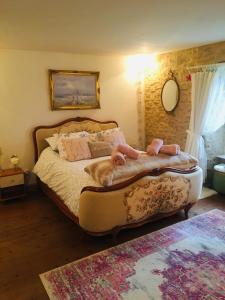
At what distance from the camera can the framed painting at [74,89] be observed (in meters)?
4.15

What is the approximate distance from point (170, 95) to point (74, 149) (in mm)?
2063

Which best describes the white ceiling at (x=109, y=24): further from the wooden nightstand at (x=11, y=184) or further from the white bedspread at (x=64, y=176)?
the wooden nightstand at (x=11, y=184)

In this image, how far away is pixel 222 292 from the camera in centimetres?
192

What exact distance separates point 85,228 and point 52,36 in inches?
91.1

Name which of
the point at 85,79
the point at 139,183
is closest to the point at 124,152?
the point at 139,183

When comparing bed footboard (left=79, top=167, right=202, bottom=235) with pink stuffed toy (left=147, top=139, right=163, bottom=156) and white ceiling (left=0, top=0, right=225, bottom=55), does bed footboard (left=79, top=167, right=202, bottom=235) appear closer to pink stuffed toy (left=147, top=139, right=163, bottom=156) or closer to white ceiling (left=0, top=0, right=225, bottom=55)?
pink stuffed toy (left=147, top=139, right=163, bottom=156)

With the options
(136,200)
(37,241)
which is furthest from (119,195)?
(37,241)

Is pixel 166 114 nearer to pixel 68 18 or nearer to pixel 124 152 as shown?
pixel 124 152

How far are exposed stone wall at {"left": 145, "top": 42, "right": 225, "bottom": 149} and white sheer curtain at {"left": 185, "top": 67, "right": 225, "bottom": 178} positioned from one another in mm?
202

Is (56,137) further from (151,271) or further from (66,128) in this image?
(151,271)

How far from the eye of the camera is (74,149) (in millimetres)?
3553

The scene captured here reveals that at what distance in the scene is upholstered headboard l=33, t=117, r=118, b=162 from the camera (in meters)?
4.05

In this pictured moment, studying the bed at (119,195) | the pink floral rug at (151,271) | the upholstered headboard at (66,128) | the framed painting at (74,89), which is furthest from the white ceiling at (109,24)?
the pink floral rug at (151,271)

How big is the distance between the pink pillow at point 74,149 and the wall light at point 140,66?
200 cm
